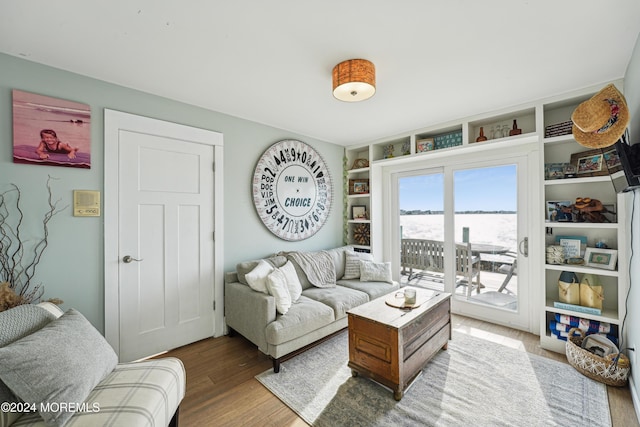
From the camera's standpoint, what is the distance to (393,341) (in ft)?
6.11

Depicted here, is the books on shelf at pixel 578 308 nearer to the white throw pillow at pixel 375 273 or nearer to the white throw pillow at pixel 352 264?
the white throw pillow at pixel 375 273

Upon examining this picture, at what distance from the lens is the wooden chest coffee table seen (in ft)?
6.15

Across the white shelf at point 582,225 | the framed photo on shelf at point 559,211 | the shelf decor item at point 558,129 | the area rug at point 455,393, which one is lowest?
the area rug at point 455,393

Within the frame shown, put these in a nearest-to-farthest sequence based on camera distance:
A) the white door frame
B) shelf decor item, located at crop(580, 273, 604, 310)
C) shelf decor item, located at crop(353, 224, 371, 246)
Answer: the white door frame < shelf decor item, located at crop(580, 273, 604, 310) < shelf decor item, located at crop(353, 224, 371, 246)

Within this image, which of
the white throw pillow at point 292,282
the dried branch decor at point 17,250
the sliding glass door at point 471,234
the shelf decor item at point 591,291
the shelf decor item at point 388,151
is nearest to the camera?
the dried branch decor at point 17,250

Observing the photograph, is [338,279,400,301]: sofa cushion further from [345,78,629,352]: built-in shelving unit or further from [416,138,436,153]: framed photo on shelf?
[416,138,436,153]: framed photo on shelf

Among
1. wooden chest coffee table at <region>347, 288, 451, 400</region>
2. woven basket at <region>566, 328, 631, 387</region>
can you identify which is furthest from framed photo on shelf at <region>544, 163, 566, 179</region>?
wooden chest coffee table at <region>347, 288, 451, 400</region>

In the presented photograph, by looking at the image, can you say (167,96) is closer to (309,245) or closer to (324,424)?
(309,245)

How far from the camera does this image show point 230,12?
1.47m

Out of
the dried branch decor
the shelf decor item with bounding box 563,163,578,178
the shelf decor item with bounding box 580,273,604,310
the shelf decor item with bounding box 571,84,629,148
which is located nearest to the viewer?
the shelf decor item with bounding box 571,84,629,148

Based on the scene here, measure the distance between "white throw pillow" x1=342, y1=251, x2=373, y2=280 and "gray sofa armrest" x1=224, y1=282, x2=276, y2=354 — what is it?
4.77 feet

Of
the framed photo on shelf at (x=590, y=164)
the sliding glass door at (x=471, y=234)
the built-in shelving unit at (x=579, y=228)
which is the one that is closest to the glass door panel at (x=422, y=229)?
the sliding glass door at (x=471, y=234)

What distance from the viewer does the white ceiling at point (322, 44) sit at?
1455mm

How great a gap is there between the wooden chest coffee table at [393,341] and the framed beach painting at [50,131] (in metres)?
2.49
